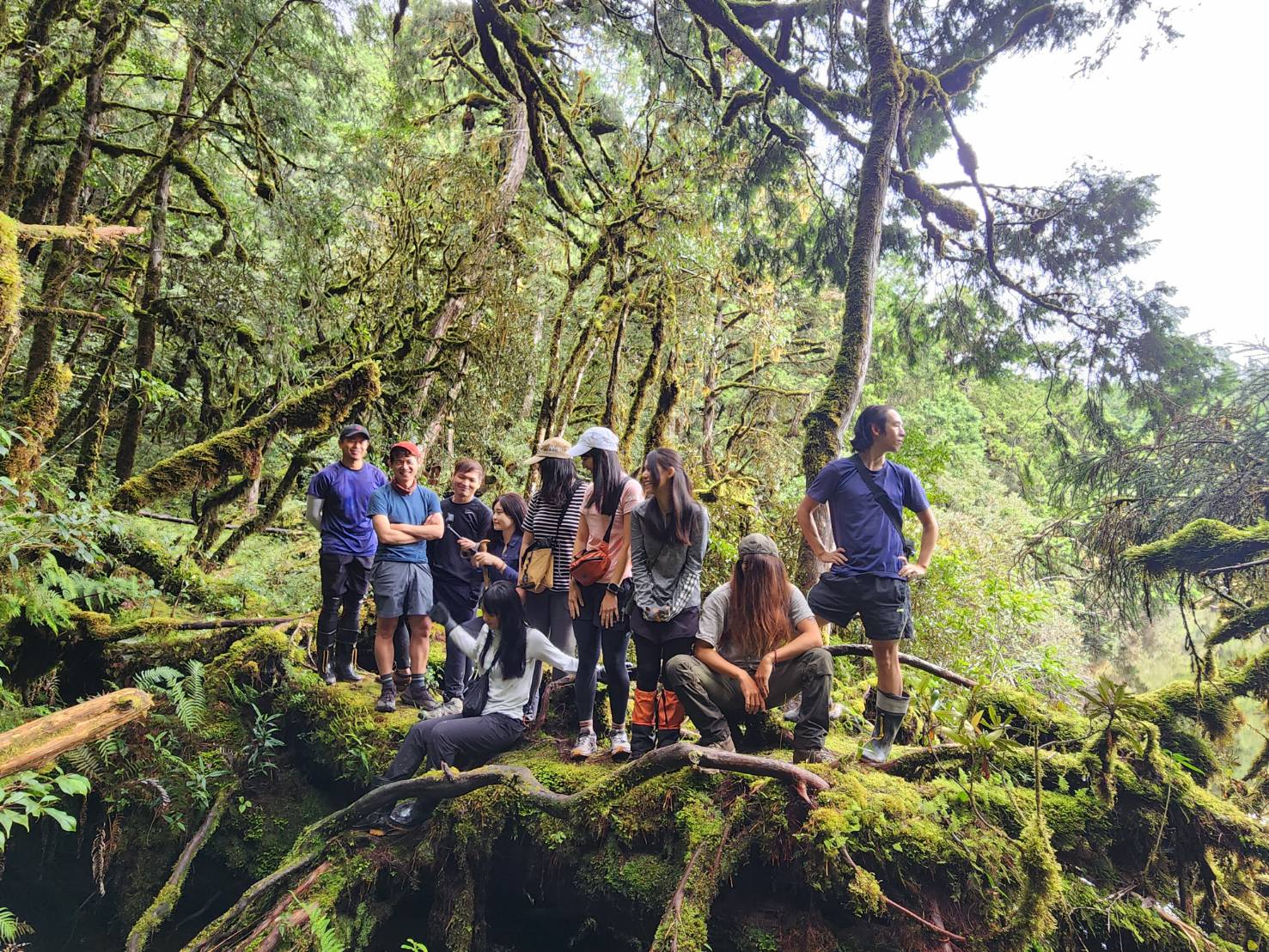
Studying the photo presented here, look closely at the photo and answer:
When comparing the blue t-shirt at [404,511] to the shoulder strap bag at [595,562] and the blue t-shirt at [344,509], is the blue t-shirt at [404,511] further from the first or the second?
the shoulder strap bag at [595,562]

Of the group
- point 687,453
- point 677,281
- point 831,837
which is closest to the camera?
point 831,837

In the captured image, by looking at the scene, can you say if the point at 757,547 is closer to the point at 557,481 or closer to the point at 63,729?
the point at 557,481

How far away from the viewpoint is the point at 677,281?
26.4ft

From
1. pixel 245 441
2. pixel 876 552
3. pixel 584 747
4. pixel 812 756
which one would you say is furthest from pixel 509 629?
pixel 245 441

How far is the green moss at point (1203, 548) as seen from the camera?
447 centimetres

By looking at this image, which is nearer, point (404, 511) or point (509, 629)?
point (509, 629)

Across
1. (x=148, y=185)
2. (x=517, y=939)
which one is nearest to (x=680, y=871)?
(x=517, y=939)

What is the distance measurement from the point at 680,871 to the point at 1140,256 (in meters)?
7.93

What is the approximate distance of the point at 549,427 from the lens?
336 inches

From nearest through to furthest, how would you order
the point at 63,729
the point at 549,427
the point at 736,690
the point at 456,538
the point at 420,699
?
the point at 63,729 < the point at 736,690 < the point at 420,699 < the point at 456,538 < the point at 549,427

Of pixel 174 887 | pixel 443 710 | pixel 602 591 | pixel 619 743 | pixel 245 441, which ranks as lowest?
pixel 174 887

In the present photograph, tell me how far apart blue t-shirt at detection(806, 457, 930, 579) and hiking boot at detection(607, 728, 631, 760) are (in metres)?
1.71

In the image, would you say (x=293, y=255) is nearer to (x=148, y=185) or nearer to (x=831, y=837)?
(x=148, y=185)

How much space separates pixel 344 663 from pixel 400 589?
1065mm
